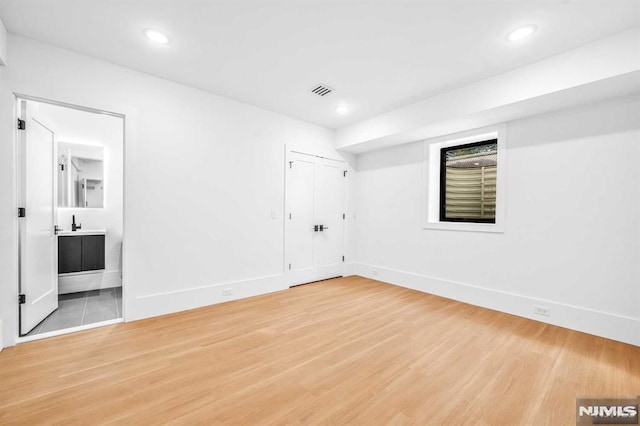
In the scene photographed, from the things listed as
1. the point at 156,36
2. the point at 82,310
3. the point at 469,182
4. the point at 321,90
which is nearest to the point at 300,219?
the point at 321,90

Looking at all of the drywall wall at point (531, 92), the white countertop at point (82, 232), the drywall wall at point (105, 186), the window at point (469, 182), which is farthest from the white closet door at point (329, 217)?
the white countertop at point (82, 232)

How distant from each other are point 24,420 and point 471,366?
3118 millimetres

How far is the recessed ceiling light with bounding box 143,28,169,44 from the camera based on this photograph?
247 centimetres

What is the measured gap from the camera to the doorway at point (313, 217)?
4.61 meters

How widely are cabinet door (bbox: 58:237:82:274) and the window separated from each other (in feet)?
19.3

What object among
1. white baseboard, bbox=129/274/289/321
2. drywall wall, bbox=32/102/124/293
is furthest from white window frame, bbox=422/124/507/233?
drywall wall, bbox=32/102/124/293

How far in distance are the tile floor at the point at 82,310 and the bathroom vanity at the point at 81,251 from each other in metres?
0.40

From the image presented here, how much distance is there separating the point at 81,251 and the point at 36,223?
1565mm

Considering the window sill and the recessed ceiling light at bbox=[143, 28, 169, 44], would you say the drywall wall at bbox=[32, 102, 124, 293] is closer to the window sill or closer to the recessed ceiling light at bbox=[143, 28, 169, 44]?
the recessed ceiling light at bbox=[143, 28, 169, 44]

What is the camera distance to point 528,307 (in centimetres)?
329

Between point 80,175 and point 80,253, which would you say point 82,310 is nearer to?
point 80,253

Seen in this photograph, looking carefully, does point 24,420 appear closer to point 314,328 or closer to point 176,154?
point 314,328

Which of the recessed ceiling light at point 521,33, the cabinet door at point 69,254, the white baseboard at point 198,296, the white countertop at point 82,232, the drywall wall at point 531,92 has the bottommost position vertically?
the white baseboard at point 198,296

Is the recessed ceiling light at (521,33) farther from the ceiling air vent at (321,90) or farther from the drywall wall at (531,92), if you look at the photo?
the ceiling air vent at (321,90)
